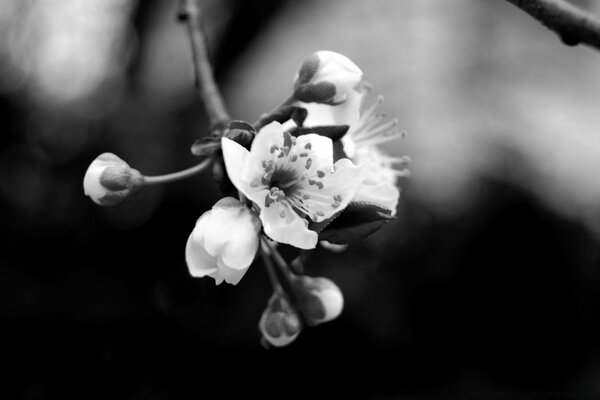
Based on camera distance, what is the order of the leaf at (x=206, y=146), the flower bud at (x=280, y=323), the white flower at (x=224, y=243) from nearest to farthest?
1. the white flower at (x=224, y=243)
2. the leaf at (x=206, y=146)
3. the flower bud at (x=280, y=323)

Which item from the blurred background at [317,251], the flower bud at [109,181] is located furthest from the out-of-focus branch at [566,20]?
the blurred background at [317,251]

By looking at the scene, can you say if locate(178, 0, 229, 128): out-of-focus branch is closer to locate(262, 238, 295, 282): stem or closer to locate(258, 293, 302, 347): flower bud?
locate(262, 238, 295, 282): stem

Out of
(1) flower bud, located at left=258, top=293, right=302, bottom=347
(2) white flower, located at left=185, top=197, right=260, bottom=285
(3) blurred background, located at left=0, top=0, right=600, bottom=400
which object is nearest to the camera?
(2) white flower, located at left=185, top=197, right=260, bottom=285

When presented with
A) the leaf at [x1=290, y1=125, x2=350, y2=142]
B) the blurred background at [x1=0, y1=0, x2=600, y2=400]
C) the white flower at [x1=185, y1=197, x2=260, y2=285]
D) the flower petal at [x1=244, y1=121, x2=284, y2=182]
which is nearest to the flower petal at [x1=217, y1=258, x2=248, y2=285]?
the white flower at [x1=185, y1=197, x2=260, y2=285]

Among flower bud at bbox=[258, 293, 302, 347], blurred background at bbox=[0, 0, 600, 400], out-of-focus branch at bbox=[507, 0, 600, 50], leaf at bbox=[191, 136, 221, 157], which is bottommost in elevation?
blurred background at bbox=[0, 0, 600, 400]

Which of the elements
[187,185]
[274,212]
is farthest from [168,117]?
[274,212]

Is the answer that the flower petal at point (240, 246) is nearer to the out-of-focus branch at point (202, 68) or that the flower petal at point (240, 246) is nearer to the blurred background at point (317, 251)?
the out-of-focus branch at point (202, 68)

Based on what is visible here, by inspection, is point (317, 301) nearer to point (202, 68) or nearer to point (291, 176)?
point (291, 176)

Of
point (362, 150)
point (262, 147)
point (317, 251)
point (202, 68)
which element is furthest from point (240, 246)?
point (317, 251)

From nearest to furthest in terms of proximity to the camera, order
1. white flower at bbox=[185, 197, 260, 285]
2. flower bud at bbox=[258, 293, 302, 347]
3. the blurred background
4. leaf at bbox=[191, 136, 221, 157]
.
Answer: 1. white flower at bbox=[185, 197, 260, 285]
2. leaf at bbox=[191, 136, 221, 157]
3. flower bud at bbox=[258, 293, 302, 347]
4. the blurred background
